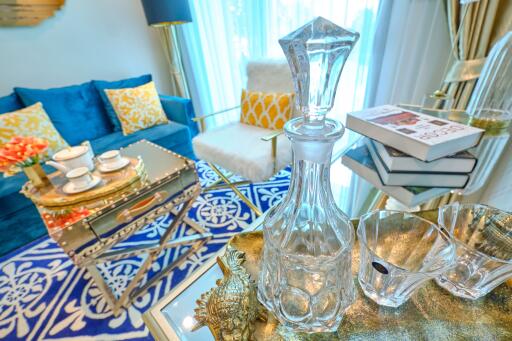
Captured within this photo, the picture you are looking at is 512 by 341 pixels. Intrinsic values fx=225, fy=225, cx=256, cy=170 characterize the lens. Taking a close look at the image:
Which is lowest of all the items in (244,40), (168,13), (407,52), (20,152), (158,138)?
(158,138)

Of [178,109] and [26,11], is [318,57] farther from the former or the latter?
[26,11]

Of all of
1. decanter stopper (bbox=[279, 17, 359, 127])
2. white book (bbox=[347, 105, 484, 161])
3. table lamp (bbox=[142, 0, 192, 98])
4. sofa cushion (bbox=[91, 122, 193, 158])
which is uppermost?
table lamp (bbox=[142, 0, 192, 98])

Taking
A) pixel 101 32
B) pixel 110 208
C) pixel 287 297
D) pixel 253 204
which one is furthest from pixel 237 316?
pixel 101 32

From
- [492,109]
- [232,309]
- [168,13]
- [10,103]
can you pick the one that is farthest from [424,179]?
[10,103]

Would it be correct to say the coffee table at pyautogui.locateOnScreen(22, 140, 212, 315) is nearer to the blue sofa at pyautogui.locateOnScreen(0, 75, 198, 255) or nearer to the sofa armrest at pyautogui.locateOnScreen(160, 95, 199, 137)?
the blue sofa at pyautogui.locateOnScreen(0, 75, 198, 255)

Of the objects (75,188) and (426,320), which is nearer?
(426,320)

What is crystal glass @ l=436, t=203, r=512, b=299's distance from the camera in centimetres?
37

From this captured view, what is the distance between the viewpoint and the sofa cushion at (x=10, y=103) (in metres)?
1.77

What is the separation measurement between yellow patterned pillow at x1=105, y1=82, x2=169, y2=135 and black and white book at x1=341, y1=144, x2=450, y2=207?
2.09 metres

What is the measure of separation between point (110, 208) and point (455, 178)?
1.29m

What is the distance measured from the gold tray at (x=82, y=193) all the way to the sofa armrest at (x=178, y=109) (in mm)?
1234

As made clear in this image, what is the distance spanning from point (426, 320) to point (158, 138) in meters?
2.17

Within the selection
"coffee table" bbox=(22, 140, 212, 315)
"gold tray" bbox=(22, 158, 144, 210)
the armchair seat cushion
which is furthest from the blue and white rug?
"gold tray" bbox=(22, 158, 144, 210)

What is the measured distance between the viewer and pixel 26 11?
6.32 ft
